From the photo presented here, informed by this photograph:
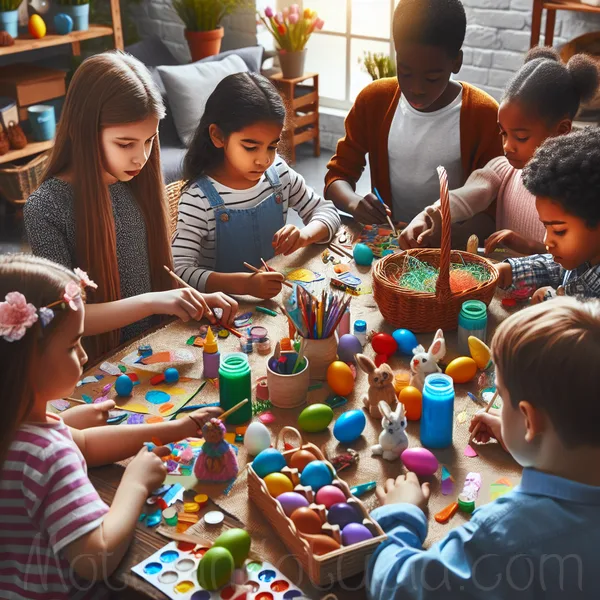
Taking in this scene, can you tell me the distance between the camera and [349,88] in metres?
5.08

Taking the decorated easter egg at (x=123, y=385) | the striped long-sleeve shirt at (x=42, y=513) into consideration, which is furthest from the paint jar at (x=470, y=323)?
the striped long-sleeve shirt at (x=42, y=513)

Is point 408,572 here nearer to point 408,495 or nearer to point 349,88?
point 408,495

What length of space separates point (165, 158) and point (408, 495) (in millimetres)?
3171

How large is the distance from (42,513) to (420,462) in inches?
23.3

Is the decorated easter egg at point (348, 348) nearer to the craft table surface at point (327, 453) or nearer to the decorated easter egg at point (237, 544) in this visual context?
the craft table surface at point (327, 453)

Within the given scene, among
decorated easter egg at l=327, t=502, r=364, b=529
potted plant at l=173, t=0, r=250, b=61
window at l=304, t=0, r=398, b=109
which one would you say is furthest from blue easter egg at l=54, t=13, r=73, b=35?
decorated easter egg at l=327, t=502, r=364, b=529

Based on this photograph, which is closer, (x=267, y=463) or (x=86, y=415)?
(x=267, y=463)

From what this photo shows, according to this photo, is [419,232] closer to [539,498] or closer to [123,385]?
[123,385]

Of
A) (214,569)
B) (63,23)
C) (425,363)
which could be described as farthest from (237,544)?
(63,23)

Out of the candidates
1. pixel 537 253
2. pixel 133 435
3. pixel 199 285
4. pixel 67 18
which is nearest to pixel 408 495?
pixel 133 435

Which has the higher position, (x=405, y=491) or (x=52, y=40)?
(x=52, y=40)

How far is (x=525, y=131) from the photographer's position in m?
2.05

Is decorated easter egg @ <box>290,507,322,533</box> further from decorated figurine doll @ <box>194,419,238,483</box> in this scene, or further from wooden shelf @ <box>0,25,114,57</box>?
wooden shelf @ <box>0,25,114,57</box>

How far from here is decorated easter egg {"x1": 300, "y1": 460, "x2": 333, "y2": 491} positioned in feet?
4.06
